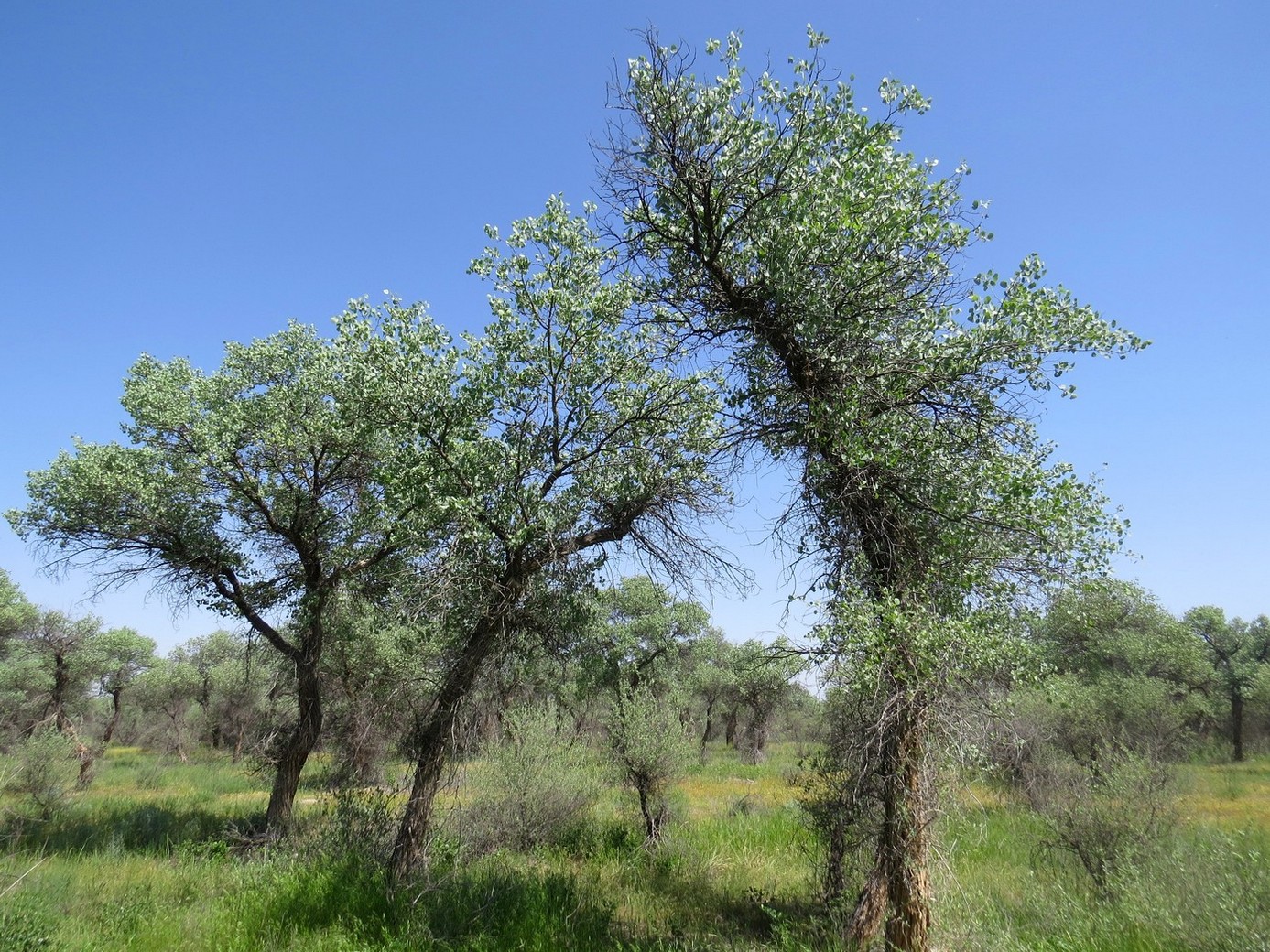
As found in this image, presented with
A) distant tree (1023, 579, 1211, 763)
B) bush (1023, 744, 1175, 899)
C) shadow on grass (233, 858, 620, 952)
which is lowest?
shadow on grass (233, 858, 620, 952)

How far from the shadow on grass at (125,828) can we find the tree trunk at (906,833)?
40.5ft

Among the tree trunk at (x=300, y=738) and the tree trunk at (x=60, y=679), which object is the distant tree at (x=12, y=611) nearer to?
the tree trunk at (x=60, y=679)

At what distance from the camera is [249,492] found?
41.9 ft

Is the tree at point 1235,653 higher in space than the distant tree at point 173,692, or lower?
higher

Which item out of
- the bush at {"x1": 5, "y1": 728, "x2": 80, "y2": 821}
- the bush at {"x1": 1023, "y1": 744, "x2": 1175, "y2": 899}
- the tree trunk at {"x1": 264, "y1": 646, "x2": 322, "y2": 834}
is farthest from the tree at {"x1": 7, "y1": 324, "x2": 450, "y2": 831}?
the bush at {"x1": 1023, "y1": 744, "x2": 1175, "y2": 899}

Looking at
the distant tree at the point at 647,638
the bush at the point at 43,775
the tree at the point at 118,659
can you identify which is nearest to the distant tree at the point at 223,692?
the tree at the point at 118,659

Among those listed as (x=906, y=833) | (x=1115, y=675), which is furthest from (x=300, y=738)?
(x=1115, y=675)

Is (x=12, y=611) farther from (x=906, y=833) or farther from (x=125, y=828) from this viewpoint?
(x=906, y=833)

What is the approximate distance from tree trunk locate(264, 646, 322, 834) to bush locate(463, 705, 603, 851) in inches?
158

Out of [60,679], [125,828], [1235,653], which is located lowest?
[125,828]

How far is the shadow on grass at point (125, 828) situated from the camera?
43.2ft

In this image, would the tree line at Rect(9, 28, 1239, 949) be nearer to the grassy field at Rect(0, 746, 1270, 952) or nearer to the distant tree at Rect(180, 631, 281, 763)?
the grassy field at Rect(0, 746, 1270, 952)

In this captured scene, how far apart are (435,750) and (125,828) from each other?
11264mm

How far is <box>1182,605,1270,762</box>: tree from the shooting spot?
41031 mm
